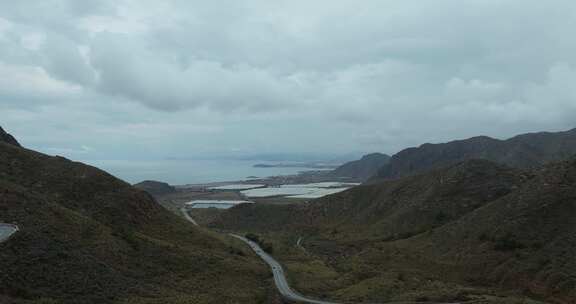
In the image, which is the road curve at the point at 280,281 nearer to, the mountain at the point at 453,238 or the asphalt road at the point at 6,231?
the mountain at the point at 453,238

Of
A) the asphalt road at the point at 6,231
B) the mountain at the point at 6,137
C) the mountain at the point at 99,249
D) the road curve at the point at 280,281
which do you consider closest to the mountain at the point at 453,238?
the road curve at the point at 280,281

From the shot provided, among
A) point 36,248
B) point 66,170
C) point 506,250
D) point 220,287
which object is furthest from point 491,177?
point 36,248

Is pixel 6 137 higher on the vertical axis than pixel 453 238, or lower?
higher

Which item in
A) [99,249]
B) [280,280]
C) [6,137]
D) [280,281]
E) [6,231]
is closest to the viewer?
[6,231]

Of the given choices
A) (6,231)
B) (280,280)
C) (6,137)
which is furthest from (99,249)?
(6,137)

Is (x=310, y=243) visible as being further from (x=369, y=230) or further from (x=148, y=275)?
(x=148, y=275)

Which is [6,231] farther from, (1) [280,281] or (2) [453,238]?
(2) [453,238]
